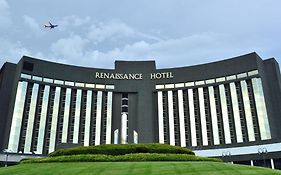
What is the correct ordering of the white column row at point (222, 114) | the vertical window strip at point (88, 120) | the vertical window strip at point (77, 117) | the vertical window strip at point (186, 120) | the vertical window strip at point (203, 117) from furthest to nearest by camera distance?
the vertical window strip at point (88, 120) → the vertical window strip at point (186, 120) → the vertical window strip at point (77, 117) → the vertical window strip at point (203, 117) → the white column row at point (222, 114)

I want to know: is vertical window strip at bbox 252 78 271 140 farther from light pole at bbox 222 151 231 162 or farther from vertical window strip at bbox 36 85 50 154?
vertical window strip at bbox 36 85 50 154

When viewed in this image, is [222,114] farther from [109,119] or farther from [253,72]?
[109,119]

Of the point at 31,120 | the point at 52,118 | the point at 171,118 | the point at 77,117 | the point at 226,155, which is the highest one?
the point at 77,117

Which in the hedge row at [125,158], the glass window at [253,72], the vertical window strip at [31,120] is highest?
the glass window at [253,72]

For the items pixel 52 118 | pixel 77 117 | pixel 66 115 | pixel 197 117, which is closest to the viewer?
pixel 52 118

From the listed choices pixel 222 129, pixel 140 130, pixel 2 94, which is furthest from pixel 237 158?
pixel 2 94

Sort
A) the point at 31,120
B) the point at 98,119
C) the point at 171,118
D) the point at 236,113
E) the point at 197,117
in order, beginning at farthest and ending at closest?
1. the point at 98,119
2. the point at 171,118
3. the point at 197,117
4. the point at 236,113
5. the point at 31,120

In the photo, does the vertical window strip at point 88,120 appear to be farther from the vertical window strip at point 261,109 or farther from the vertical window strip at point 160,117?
the vertical window strip at point 261,109

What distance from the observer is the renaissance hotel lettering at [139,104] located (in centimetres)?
6981

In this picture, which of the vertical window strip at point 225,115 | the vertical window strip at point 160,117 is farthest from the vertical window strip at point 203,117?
the vertical window strip at point 160,117

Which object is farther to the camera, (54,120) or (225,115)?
(54,120)

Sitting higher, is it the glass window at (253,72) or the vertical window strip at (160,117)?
the glass window at (253,72)

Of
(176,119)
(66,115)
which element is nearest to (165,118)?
(176,119)

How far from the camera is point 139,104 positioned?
8112cm
